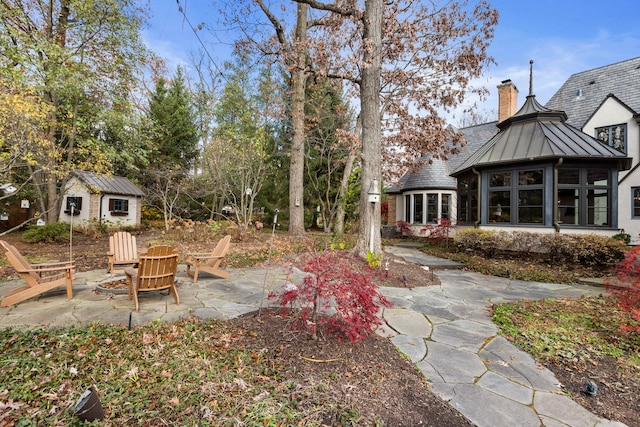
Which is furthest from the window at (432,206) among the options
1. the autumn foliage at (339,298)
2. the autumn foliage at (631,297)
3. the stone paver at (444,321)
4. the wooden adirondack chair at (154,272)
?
the wooden adirondack chair at (154,272)

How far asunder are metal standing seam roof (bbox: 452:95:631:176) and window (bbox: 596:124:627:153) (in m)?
3.37

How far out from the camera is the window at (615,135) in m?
11.4

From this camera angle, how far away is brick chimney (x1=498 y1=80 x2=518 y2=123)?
14.0 m

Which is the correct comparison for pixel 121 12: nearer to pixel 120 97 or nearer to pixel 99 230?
pixel 120 97

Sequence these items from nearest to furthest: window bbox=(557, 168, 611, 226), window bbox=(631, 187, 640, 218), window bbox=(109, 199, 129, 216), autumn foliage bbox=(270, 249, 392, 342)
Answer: autumn foliage bbox=(270, 249, 392, 342) < window bbox=(557, 168, 611, 226) < window bbox=(631, 187, 640, 218) < window bbox=(109, 199, 129, 216)

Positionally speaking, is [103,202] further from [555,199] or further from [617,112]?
[617,112]

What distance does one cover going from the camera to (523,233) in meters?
8.36

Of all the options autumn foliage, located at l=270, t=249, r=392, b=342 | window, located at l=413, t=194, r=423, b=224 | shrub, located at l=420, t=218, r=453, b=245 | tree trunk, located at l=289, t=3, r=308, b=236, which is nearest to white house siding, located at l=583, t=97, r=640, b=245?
shrub, located at l=420, t=218, r=453, b=245

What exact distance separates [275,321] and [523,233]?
8.19 m

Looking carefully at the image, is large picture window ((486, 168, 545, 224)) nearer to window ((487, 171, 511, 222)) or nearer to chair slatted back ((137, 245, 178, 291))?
window ((487, 171, 511, 222))

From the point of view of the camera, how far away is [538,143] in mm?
8953

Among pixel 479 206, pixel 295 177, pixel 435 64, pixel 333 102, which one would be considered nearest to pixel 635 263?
pixel 479 206

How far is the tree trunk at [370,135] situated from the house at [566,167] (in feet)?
16.6

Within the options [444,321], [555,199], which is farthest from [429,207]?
[444,321]
